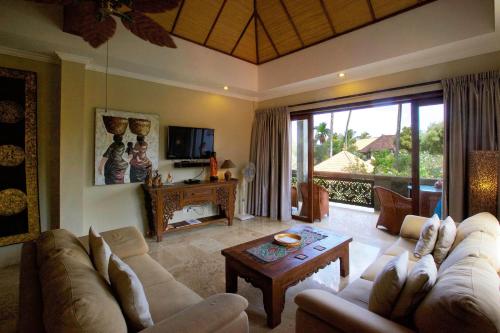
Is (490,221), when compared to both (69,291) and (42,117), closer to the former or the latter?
(69,291)

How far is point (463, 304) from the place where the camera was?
3.11ft

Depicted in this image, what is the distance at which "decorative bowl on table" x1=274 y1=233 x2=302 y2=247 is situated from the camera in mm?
2432

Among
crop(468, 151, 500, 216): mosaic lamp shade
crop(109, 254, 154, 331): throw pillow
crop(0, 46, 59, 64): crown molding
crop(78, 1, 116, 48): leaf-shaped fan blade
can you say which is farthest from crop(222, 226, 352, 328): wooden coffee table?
crop(0, 46, 59, 64): crown molding

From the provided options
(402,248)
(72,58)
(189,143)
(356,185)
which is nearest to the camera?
(402,248)

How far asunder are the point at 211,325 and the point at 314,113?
412 cm

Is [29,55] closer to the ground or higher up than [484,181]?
higher up

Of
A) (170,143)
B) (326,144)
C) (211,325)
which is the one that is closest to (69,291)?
(211,325)

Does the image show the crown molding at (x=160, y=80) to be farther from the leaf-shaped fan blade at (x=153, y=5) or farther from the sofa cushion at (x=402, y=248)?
the sofa cushion at (x=402, y=248)

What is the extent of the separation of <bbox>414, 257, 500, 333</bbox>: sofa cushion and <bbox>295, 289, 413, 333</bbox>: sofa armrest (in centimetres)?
14

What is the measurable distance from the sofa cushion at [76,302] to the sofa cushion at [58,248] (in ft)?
0.55

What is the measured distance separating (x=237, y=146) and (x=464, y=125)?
3654 millimetres

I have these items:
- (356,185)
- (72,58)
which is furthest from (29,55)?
(356,185)

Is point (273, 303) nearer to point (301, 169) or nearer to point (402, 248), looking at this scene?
point (402, 248)

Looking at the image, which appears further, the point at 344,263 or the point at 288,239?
the point at 344,263
